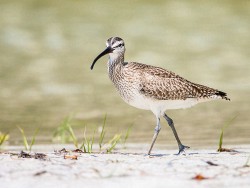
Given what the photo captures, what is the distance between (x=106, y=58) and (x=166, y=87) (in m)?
11.9

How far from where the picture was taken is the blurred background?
14406 mm

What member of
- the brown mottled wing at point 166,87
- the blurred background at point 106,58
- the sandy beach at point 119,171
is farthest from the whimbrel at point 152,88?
the sandy beach at point 119,171

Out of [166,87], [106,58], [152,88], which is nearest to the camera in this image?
[152,88]

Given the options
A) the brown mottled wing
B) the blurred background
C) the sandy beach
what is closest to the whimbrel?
Answer: the brown mottled wing

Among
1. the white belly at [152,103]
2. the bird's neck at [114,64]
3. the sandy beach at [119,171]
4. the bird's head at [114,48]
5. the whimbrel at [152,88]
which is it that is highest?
the bird's head at [114,48]

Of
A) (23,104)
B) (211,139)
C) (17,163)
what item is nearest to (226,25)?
(23,104)

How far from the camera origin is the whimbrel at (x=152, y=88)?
11.2 metres

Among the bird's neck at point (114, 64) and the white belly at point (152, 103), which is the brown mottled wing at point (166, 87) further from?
the bird's neck at point (114, 64)

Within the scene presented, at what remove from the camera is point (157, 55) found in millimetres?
24219

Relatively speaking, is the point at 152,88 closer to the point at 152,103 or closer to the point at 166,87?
the point at 152,103

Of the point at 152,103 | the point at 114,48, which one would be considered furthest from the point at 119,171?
the point at 114,48

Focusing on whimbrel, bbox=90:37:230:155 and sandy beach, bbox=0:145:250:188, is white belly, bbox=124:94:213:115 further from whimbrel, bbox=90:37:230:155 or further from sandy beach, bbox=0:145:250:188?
sandy beach, bbox=0:145:250:188

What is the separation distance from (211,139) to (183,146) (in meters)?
1.52

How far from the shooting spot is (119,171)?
8.16m
